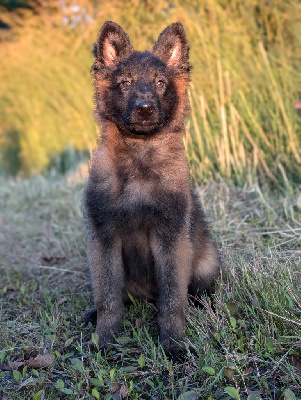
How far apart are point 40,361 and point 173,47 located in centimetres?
190

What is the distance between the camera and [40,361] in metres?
2.49

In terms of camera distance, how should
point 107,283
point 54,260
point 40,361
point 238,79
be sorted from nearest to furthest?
point 40,361 → point 107,283 → point 54,260 → point 238,79

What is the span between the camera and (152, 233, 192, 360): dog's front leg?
2613 mm

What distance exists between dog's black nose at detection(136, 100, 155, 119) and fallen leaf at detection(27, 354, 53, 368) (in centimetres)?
130

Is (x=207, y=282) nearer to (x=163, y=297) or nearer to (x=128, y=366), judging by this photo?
(x=163, y=297)

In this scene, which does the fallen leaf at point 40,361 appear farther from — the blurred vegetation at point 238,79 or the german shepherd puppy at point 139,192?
the blurred vegetation at point 238,79

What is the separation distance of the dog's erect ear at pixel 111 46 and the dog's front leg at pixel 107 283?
1045mm

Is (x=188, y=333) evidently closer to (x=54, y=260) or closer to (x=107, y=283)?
(x=107, y=283)

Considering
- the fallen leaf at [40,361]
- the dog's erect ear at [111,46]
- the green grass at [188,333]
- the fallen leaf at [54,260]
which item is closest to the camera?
the green grass at [188,333]

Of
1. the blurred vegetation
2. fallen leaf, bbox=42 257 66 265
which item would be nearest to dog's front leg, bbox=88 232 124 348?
fallen leaf, bbox=42 257 66 265

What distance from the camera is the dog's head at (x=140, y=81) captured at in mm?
2682

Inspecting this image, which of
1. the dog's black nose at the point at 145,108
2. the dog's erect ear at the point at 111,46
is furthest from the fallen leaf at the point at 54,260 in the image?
the dog's black nose at the point at 145,108

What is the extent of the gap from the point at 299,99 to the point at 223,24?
1.18 meters

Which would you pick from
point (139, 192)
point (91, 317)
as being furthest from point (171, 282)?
point (91, 317)
